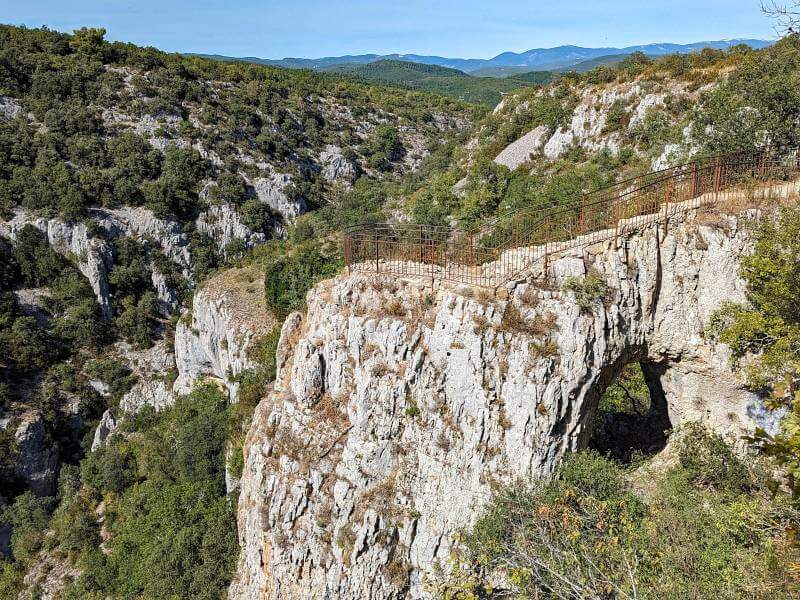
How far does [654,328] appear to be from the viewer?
14109mm

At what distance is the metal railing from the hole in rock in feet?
13.6

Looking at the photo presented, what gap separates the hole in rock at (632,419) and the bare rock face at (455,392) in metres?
1.36

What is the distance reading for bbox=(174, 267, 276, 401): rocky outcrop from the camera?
3055cm

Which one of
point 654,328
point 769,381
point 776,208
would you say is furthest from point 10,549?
point 776,208

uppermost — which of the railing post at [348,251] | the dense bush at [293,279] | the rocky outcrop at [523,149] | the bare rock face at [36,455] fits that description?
the rocky outcrop at [523,149]

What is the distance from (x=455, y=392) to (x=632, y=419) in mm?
8838

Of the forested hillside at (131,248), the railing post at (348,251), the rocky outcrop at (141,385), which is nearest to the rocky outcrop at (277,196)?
the forested hillside at (131,248)

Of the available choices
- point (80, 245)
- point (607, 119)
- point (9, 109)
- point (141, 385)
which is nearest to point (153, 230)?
point (80, 245)

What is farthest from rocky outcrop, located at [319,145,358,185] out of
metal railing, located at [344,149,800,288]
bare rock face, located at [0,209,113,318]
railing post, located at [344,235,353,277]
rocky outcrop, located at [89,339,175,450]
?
metal railing, located at [344,149,800,288]

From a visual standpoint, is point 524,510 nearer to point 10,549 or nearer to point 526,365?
point 526,365

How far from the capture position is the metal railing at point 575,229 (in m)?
14.4

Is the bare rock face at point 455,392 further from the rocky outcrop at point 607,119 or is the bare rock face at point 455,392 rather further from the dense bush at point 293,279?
the rocky outcrop at point 607,119

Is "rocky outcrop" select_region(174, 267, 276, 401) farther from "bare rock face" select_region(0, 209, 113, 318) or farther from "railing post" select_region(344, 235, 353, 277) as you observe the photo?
"railing post" select_region(344, 235, 353, 277)

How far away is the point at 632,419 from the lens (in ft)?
62.1
